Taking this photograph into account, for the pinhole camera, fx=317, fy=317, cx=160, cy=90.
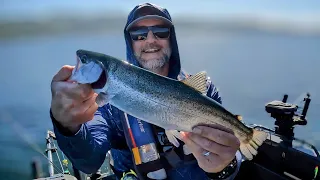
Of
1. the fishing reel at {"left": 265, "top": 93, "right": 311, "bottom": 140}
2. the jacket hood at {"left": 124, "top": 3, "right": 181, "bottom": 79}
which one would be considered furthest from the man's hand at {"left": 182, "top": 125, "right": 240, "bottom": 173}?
the fishing reel at {"left": 265, "top": 93, "right": 311, "bottom": 140}

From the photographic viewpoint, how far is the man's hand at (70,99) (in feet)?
9.58

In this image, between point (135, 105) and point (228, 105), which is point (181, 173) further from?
point (228, 105)

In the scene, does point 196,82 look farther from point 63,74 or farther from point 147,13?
point 147,13

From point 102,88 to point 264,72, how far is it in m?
25.6

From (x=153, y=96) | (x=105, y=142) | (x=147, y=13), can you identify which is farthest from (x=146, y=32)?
(x=153, y=96)

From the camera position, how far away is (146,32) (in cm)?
488

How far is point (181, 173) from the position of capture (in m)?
4.47

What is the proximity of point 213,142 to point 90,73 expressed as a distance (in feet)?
4.61

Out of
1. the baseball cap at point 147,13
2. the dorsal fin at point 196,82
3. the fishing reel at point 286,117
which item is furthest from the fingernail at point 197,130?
the fishing reel at point 286,117

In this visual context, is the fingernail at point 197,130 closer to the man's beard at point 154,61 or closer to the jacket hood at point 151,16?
the man's beard at point 154,61

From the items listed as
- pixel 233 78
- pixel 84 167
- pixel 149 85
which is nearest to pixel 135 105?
pixel 149 85

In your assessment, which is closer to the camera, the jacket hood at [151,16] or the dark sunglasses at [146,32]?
the dark sunglasses at [146,32]

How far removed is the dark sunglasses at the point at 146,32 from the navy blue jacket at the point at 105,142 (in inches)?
11.5

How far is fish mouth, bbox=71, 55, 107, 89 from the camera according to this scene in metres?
3.00
